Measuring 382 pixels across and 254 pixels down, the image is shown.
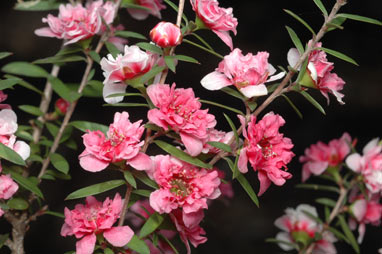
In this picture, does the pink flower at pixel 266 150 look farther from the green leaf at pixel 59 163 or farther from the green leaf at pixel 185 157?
the green leaf at pixel 59 163

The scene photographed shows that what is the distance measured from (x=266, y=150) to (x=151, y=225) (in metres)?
0.21

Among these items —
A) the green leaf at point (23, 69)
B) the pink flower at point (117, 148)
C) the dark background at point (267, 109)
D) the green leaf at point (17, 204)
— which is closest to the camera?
the pink flower at point (117, 148)

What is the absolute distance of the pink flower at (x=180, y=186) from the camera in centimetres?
75

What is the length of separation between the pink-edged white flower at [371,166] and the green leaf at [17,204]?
0.69 meters

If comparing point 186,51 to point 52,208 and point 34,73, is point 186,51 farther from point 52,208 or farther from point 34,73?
point 34,73

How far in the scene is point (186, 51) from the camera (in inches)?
79.8

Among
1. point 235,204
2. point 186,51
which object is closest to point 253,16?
point 186,51

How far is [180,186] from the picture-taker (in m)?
0.78

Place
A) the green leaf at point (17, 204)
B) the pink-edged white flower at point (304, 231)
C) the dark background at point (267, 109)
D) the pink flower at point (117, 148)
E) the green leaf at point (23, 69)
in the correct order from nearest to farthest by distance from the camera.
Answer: the pink flower at point (117, 148) → the green leaf at point (17, 204) → the green leaf at point (23, 69) → the pink-edged white flower at point (304, 231) → the dark background at point (267, 109)

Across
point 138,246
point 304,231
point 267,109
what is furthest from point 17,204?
point 267,109

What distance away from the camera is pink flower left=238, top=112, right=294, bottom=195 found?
75cm

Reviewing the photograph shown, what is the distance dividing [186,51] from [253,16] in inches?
12.8

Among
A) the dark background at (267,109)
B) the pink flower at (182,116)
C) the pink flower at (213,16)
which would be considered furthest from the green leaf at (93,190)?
the dark background at (267,109)

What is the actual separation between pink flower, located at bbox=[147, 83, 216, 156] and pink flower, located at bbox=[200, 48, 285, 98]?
0.04 meters
